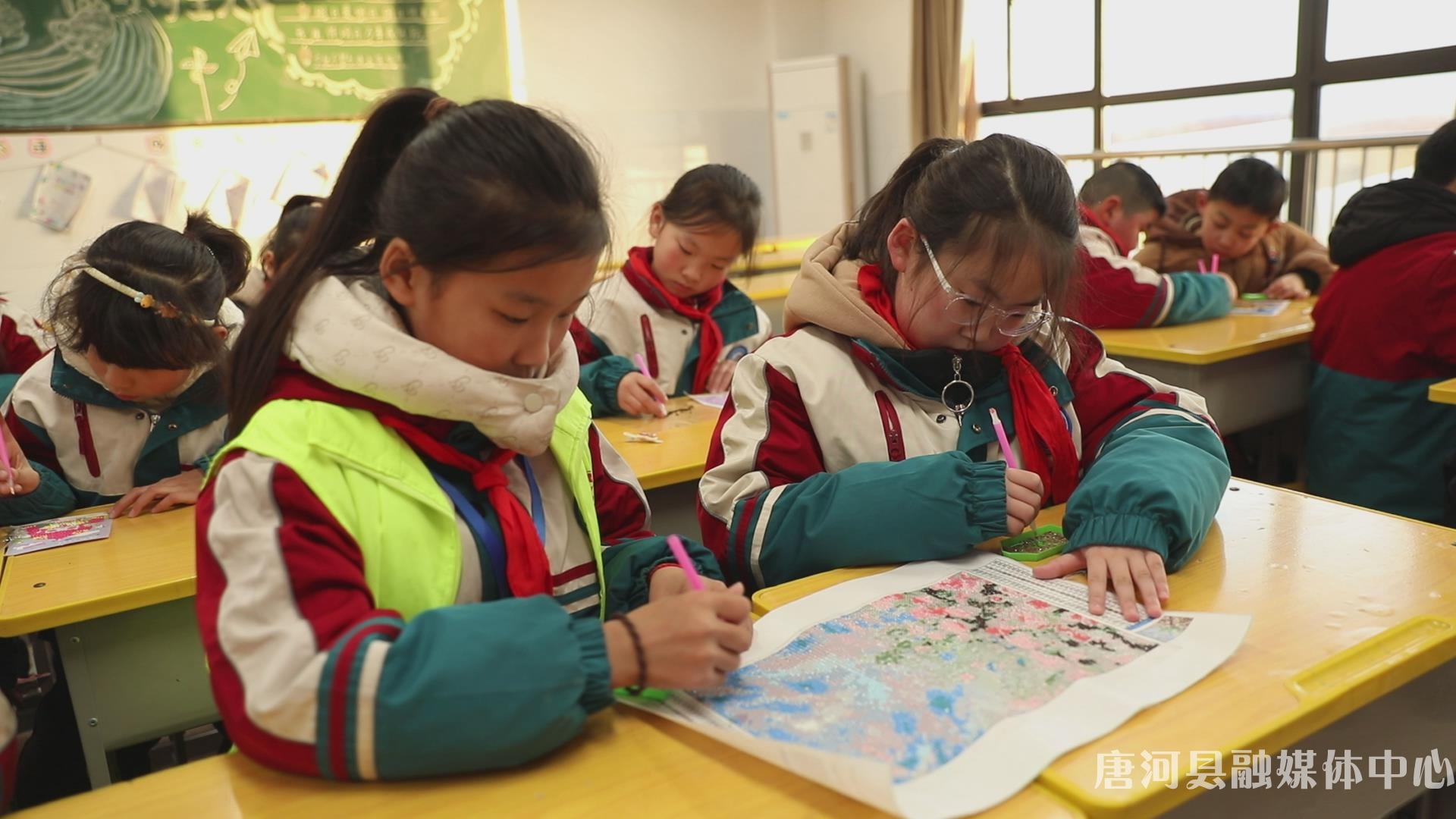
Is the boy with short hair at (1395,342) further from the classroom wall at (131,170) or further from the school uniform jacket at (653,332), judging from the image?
the classroom wall at (131,170)

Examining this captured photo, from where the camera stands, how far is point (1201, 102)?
18.0 ft

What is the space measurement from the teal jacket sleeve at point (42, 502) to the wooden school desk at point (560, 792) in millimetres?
1217

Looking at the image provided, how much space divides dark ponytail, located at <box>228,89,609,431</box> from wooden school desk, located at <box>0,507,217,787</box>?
25.1 inches

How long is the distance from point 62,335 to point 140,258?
8.0 inches

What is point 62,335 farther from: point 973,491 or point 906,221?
point 973,491

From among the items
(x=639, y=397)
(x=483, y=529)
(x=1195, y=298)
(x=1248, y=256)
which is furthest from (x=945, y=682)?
(x=1248, y=256)

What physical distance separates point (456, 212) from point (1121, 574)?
28.7 inches

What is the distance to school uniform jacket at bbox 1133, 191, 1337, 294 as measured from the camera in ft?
11.7

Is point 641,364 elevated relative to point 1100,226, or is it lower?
lower

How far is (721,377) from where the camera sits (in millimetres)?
2637

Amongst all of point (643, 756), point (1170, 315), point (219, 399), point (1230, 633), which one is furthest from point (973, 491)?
point (1170, 315)

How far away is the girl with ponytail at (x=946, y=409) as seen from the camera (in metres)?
1.13

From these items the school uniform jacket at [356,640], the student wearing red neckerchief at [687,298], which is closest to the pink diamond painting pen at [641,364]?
the student wearing red neckerchief at [687,298]

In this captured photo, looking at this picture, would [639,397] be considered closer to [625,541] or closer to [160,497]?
[160,497]
